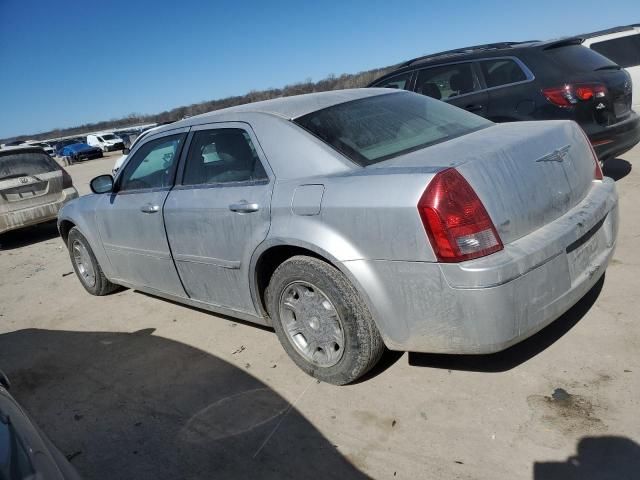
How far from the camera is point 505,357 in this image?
304 cm

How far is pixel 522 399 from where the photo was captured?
8.68ft

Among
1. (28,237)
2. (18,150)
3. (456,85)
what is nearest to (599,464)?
(456,85)

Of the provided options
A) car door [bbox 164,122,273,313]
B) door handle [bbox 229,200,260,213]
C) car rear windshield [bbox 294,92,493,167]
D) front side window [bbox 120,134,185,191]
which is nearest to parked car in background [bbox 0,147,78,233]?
front side window [bbox 120,134,185,191]

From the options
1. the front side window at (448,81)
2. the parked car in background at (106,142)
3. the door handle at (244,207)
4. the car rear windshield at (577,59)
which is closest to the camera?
the door handle at (244,207)

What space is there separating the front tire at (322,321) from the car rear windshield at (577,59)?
410cm

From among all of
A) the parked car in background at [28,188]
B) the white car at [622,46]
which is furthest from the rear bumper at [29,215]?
the white car at [622,46]

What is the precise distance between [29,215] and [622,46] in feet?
34.1

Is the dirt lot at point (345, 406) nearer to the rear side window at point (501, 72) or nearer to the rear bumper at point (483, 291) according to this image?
the rear bumper at point (483, 291)

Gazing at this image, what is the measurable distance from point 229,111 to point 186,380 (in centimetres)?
181

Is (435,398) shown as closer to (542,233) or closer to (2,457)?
(542,233)

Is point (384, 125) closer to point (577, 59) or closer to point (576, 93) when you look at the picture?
point (576, 93)

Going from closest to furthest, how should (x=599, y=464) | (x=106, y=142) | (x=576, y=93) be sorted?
1. (x=599, y=464)
2. (x=576, y=93)
3. (x=106, y=142)

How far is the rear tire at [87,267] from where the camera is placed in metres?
5.18

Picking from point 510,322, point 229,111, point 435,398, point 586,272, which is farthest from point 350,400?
point 229,111
